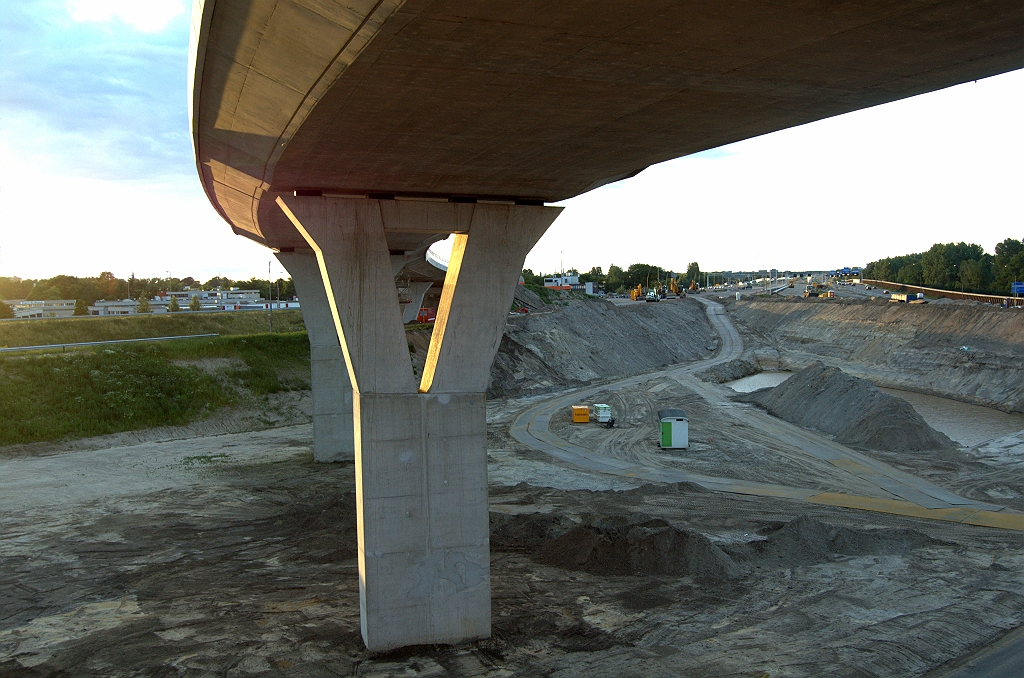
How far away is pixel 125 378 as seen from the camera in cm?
4178

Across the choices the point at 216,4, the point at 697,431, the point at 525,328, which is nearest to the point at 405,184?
the point at 216,4

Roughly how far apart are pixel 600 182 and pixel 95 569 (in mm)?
15581

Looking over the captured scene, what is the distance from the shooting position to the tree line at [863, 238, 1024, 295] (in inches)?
3959

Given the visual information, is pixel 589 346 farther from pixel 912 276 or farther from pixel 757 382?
pixel 912 276

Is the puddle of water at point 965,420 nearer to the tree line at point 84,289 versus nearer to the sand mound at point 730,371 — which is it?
the sand mound at point 730,371

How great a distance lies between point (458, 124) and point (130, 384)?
37637 millimetres

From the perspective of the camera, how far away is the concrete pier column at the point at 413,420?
44.8 feet

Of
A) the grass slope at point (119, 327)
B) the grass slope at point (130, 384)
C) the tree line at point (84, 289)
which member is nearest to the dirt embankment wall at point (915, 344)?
the grass slope at point (130, 384)

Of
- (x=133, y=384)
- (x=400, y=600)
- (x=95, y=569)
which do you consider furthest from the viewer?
(x=133, y=384)

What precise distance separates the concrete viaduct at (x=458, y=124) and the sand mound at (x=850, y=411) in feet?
82.3

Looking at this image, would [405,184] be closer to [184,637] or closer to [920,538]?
[184,637]

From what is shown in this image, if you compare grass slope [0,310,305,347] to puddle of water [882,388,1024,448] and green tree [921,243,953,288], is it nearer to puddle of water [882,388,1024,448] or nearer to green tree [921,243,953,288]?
puddle of water [882,388,1024,448]

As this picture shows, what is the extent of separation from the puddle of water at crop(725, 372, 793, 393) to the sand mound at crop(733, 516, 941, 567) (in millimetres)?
42528

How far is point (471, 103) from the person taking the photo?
9.40 m
